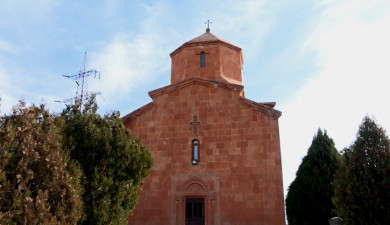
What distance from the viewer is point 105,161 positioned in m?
7.32

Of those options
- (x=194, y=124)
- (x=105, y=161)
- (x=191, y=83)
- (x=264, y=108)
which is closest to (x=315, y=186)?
(x=264, y=108)

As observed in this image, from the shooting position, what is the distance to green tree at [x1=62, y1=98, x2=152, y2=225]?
6.96m

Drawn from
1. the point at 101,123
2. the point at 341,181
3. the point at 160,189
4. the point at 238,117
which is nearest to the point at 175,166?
the point at 160,189

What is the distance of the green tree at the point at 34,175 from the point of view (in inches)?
204

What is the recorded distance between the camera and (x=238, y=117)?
12375 mm

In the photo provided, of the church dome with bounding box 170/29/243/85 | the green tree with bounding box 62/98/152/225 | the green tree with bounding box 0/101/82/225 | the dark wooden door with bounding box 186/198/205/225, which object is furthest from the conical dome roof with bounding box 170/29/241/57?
the green tree with bounding box 0/101/82/225

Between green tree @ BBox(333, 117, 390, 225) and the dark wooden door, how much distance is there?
5.18 m

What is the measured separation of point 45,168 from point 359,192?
20.2ft

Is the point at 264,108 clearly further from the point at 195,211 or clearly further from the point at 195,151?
the point at 195,211

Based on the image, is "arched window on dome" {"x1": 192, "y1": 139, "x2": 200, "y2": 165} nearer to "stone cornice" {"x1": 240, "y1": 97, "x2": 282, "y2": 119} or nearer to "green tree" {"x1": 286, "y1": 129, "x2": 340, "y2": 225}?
"stone cornice" {"x1": 240, "y1": 97, "x2": 282, "y2": 119}

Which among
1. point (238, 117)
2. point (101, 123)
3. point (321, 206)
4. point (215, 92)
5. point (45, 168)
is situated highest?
point (215, 92)

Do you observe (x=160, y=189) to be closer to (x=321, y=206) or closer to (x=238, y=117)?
(x=238, y=117)

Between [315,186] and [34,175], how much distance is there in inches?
316

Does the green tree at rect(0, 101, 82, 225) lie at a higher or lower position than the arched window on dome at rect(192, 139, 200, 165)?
lower
